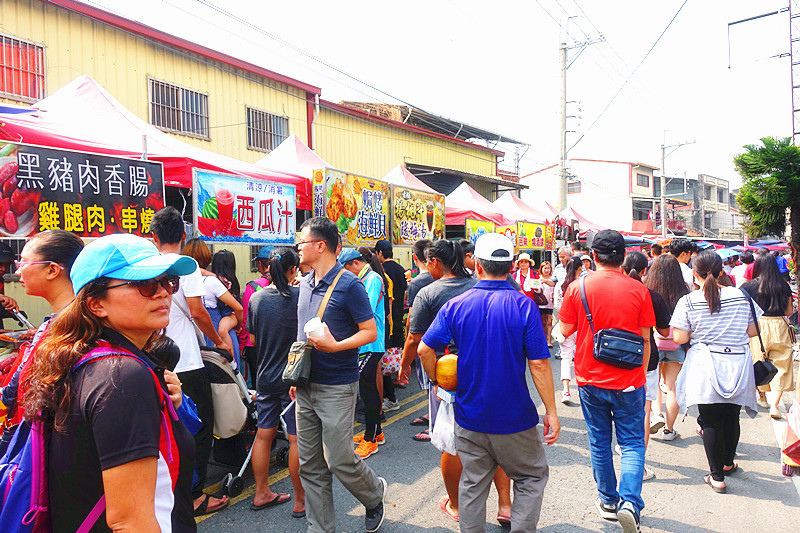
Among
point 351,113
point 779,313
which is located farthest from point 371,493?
point 351,113

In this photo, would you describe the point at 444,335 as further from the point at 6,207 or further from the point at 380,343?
the point at 6,207

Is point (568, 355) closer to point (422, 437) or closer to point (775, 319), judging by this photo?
point (422, 437)

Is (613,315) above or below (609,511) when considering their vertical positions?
above

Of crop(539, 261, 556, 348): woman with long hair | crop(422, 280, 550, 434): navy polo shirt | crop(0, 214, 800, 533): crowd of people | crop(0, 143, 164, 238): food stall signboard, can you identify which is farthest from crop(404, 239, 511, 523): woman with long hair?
crop(539, 261, 556, 348): woman with long hair

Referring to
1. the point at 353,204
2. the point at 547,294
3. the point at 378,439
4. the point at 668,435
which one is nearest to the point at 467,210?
the point at 547,294

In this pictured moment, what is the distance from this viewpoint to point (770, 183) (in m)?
3.39

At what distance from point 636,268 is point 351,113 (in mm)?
10930

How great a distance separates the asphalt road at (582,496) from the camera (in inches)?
139

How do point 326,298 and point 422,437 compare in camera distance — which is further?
point 422,437

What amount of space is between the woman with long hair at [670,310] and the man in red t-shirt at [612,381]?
5.09 ft

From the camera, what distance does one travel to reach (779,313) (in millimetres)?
5887

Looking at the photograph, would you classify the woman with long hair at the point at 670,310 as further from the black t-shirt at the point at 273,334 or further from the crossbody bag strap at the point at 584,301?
the black t-shirt at the point at 273,334

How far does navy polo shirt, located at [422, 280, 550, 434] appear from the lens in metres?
2.78

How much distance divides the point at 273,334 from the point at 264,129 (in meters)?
9.13
